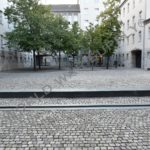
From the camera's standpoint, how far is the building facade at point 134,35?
35750 mm

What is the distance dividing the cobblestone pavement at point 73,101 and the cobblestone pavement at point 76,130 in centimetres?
124

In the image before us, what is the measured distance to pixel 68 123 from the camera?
6723mm

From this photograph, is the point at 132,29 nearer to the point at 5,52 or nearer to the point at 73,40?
the point at 73,40

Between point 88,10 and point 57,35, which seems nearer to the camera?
point 57,35

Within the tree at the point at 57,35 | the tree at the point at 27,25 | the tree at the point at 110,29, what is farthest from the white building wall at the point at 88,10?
the tree at the point at 27,25

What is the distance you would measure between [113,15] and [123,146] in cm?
3625

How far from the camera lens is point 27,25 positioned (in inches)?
1209

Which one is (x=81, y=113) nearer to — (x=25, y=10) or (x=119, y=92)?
(x=119, y=92)

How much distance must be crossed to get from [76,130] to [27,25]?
26146 mm

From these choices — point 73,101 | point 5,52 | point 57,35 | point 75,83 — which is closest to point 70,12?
point 5,52

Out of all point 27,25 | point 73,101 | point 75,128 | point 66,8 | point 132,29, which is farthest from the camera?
point 66,8

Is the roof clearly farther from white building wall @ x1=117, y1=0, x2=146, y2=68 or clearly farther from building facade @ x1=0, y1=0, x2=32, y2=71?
building facade @ x1=0, y1=0, x2=32, y2=71

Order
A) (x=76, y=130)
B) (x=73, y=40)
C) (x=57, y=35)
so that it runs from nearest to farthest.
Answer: (x=76, y=130) < (x=57, y=35) < (x=73, y=40)

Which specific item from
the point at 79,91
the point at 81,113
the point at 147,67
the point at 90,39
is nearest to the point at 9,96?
the point at 79,91
